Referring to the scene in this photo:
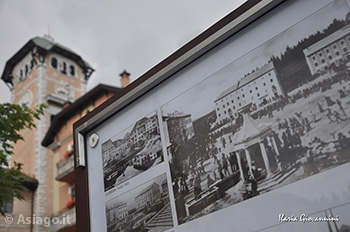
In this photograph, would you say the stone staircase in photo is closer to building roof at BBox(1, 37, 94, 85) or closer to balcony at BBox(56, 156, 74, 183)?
balcony at BBox(56, 156, 74, 183)

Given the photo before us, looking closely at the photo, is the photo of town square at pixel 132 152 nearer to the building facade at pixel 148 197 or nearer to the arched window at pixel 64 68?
the building facade at pixel 148 197

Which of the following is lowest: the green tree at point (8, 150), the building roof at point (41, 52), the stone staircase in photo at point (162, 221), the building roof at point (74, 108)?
the stone staircase in photo at point (162, 221)

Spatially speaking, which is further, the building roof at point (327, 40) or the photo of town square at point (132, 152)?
the photo of town square at point (132, 152)

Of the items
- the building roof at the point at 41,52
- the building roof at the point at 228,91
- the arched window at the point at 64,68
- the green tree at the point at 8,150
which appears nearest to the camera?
the building roof at the point at 228,91

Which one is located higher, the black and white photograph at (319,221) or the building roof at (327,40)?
the building roof at (327,40)

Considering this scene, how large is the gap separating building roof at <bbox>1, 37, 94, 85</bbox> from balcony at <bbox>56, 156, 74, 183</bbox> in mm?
9462

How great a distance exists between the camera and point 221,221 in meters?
2.43

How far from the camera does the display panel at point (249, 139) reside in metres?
2.09

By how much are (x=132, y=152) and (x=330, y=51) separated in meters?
1.82

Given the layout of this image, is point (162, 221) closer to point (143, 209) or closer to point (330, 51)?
point (143, 209)

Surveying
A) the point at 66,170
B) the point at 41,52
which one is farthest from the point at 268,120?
the point at 41,52

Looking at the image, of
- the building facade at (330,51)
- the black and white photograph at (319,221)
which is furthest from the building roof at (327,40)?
the black and white photograph at (319,221)

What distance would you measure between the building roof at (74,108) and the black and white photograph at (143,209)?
14396 millimetres

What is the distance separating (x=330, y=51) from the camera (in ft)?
7.34
